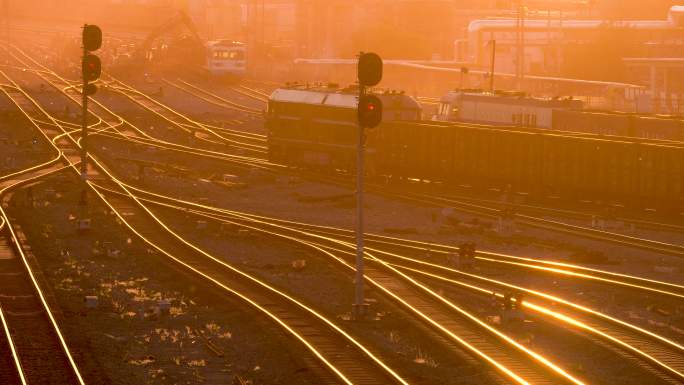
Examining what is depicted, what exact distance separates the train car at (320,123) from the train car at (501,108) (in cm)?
485

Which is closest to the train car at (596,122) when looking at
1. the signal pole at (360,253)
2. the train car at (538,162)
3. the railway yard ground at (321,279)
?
the train car at (538,162)

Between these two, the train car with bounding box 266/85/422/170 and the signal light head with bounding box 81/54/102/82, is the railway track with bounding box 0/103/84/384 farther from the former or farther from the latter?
the train car with bounding box 266/85/422/170

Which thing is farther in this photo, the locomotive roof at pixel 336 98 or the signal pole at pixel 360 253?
the locomotive roof at pixel 336 98

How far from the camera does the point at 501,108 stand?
47.1 metres

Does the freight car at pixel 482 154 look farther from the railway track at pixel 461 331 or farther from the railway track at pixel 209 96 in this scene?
the railway track at pixel 209 96

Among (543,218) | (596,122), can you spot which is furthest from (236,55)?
(543,218)

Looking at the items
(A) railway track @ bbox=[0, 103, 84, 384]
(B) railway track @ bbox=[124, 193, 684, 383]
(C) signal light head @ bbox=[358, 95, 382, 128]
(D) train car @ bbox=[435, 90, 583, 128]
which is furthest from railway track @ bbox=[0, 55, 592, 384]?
(D) train car @ bbox=[435, 90, 583, 128]

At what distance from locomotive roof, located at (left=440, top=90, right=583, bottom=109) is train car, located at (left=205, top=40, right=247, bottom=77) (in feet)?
124

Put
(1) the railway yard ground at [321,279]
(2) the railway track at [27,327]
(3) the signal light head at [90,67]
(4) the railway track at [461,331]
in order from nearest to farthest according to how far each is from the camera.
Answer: (2) the railway track at [27,327] < (4) the railway track at [461,331] < (1) the railway yard ground at [321,279] < (3) the signal light head at [90,67]

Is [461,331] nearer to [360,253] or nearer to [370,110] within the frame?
[360,253]

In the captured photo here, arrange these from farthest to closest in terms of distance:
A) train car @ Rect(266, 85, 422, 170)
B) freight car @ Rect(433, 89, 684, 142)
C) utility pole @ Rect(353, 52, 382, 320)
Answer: freight car @ Rect(433, 89, 684, 142)
train car @ Rect(266, 85, 422, 170)
utility pole @ Rect(353, 52, 382, 320)

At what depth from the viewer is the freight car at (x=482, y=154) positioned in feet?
112

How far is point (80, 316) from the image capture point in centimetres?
2072

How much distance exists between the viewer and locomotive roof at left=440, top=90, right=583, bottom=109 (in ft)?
151
